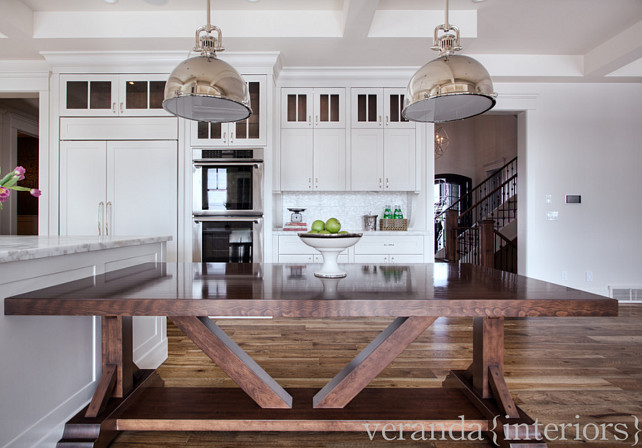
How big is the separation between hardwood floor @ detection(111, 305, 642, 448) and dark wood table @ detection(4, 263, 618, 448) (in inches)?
6.9

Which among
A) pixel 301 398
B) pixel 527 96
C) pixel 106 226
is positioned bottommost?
pixel 301 398

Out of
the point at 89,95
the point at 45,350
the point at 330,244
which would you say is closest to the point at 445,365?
the point at 330,244

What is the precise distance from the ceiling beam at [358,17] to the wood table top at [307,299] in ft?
7.67

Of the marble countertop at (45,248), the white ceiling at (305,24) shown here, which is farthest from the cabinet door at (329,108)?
the marble countertop at (45,248)

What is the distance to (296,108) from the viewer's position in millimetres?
4148

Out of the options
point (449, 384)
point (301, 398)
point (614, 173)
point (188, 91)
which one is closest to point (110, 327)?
point (301, 398)

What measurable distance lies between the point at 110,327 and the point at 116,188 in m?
2.61

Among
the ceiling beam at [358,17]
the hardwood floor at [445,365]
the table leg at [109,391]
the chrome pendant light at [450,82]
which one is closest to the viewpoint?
the table leg at [109,391]

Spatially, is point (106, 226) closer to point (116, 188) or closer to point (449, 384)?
point (116, 188)

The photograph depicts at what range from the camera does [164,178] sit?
380 centimetres

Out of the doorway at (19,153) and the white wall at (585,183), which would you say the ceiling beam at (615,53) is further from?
the doorway at (19,153)

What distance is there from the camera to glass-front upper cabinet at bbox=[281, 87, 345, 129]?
4.12 m

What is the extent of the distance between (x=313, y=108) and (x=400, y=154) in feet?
3.65

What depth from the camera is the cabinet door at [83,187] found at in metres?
3.80
